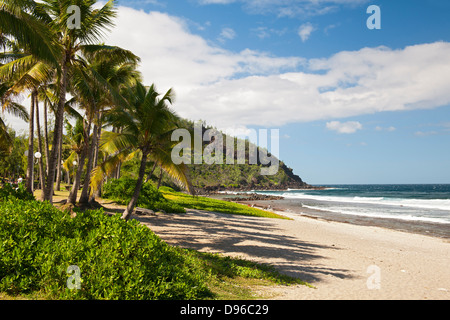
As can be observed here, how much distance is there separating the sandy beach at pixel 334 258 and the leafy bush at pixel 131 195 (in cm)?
320

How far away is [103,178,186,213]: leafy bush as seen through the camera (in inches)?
854

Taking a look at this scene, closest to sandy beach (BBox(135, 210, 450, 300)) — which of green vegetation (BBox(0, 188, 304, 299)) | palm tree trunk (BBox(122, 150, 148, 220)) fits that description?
palm tree trunk (BBox(122, 150, 148, 220))

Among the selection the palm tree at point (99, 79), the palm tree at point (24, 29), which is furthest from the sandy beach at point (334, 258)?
the palm tree at point (24, 29)

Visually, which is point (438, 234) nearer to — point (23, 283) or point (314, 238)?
point (314, 238)

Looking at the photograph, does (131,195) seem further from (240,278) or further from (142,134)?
(240,278)

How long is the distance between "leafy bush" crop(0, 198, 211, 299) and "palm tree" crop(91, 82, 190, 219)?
601 centimetres

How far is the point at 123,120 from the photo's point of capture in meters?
12.0

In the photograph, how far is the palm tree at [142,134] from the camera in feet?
39.4

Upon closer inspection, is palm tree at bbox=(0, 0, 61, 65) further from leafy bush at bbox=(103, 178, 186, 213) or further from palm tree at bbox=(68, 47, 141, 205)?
leafy bush at bbox=(103, 178, 186, 213)

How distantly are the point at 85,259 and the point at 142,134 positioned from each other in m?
7.96

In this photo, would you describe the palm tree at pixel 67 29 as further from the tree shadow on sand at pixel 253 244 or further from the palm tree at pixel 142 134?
the tree shadow on sand at pixel 253 244

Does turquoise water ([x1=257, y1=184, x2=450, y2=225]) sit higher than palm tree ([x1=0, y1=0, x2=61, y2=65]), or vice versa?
palm tree ([x1=0, y1=0, x2=61, y2=65])

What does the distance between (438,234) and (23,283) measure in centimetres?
2570

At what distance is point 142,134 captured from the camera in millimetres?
12500
